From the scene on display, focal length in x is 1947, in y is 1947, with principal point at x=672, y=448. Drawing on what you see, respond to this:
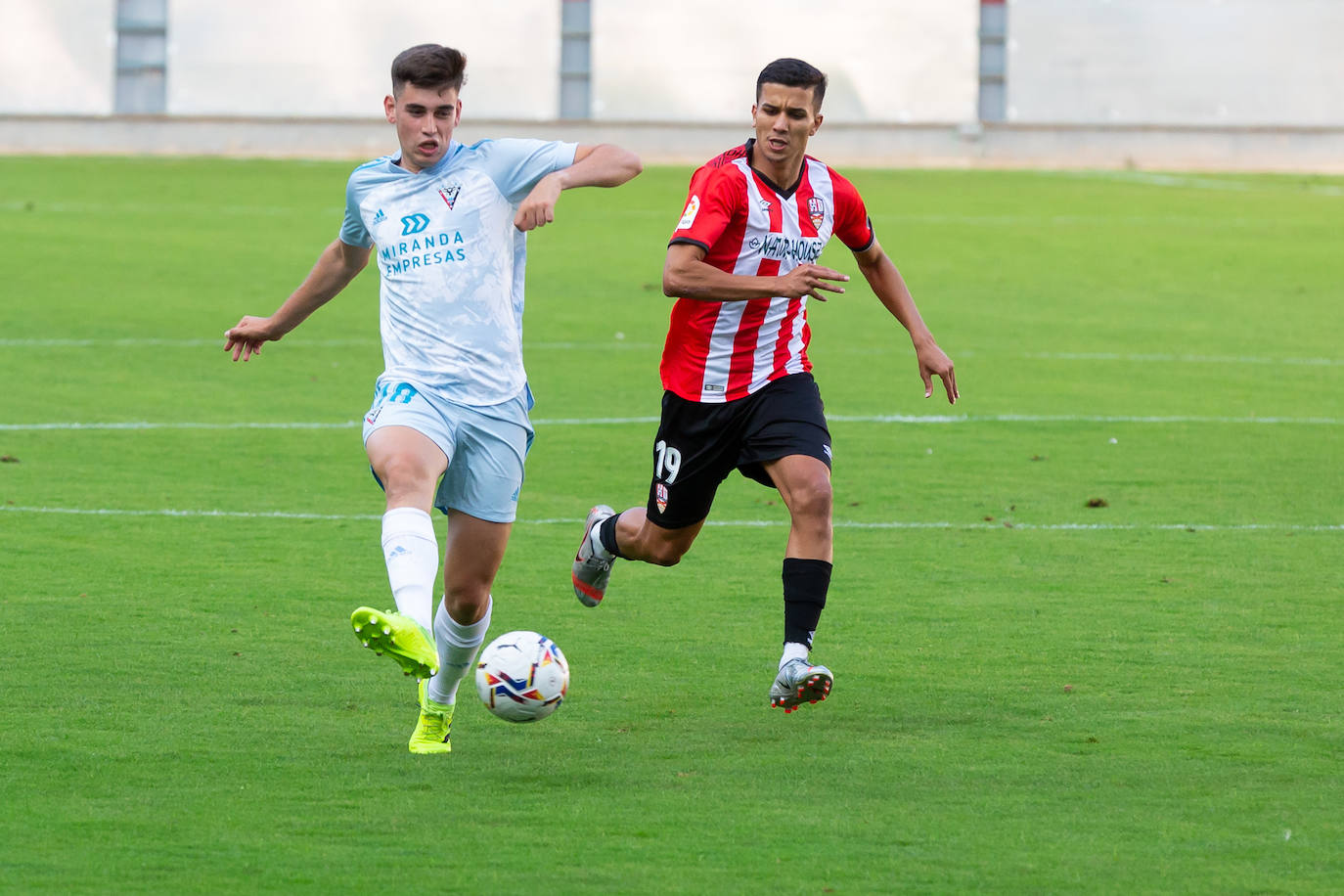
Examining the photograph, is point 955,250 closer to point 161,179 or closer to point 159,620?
point 161,179

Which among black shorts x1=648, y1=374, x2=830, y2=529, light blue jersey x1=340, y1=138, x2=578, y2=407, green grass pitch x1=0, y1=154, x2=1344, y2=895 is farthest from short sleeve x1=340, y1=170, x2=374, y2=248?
green grass pitch x1=0, y1=154, x2=1344, y2=895

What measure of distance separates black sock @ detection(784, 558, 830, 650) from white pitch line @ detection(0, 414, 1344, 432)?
22.4 feet

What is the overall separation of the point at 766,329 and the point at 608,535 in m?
1.14

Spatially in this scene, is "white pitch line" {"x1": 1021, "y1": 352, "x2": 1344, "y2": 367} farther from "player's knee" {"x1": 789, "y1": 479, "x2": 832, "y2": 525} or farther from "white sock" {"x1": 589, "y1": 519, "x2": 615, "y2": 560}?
"player's knee" {"x1": 789, "y1": 479, "x2": 832, "y2": 525}

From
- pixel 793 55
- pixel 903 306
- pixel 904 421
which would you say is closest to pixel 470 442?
pixel 903 306

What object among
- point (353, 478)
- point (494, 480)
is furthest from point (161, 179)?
point (494, 480)

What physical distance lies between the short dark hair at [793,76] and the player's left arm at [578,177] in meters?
0.70

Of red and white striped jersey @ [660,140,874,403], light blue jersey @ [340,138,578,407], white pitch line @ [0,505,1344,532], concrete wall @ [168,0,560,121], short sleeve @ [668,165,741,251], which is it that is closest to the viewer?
light blue jersey @ [340,138,578,407]

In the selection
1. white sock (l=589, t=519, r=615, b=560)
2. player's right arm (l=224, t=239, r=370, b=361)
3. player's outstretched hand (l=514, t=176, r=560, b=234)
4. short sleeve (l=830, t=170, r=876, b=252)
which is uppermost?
player's outstretched hand (l=514, t=176, r=560, b=234)

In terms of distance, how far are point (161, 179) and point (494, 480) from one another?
84.3 ft

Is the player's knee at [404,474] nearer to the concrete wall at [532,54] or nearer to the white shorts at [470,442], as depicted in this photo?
the white shorts at [470,442]

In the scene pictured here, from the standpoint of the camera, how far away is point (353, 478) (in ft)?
36.4

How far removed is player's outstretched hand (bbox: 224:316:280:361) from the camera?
242 inches

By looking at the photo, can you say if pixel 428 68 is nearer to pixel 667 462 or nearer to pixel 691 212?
pixel 691 212
